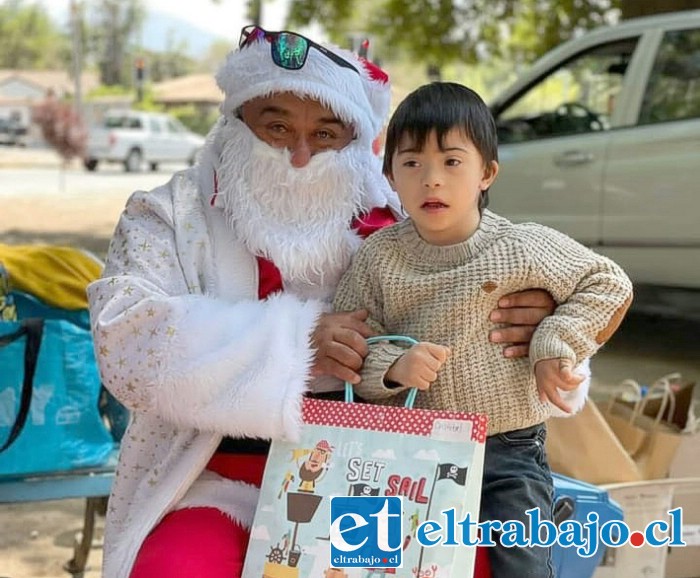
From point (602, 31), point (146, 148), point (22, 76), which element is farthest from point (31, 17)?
point (602, 31)

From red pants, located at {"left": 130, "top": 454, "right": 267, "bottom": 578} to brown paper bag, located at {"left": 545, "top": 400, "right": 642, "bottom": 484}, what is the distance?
128 centimetres

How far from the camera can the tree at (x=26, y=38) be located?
81375 millimetres

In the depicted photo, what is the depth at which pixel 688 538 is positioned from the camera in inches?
124

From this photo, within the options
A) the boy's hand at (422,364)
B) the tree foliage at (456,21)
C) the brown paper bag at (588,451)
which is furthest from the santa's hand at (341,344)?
the tree foliage at (456,21)

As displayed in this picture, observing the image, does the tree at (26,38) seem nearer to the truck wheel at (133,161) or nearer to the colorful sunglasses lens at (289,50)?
the truck wheel at (133,161)

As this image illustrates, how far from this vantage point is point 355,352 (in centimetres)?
200

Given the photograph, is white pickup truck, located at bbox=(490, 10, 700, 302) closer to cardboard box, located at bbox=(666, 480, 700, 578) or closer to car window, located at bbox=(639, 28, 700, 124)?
car window, located at bbox=(639, 28, 700, 124)

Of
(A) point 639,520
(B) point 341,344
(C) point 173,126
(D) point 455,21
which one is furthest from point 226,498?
(C) point 173,126

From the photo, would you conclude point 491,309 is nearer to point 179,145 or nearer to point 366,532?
point 366,532

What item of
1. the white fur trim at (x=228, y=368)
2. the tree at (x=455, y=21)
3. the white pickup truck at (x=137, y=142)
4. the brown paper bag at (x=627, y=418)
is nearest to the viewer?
the white fur trim at (x=228, y=368)

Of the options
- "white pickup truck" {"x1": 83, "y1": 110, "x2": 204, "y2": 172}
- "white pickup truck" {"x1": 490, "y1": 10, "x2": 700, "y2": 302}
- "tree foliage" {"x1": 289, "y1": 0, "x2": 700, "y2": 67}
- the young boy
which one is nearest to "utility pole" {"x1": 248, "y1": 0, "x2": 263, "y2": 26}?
"tree foliage" {"x1": 289, "y1": 0, "x2": 700, "y2": 67}

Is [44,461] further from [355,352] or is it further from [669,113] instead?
[669,113]

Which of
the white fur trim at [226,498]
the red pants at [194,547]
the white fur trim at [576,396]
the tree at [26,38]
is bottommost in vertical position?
the tree at [26,38]

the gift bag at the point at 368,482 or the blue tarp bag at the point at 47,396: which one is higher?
the gift bag at the point at 368,482
